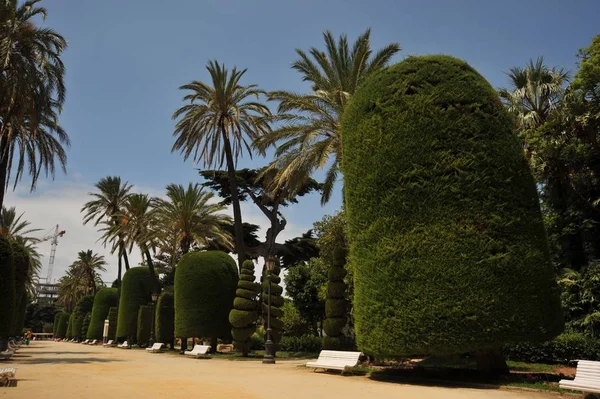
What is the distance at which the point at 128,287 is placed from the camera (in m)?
41.5

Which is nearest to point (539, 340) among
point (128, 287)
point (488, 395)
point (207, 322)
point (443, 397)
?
point (488, 395)

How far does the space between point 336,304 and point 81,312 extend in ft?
174

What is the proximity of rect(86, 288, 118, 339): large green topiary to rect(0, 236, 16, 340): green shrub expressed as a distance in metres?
32.4

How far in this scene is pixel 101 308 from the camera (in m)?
52.0

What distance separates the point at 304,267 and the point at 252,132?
382 inches

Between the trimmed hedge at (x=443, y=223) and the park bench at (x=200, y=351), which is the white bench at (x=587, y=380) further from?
the park bench at (x=200, y=351)

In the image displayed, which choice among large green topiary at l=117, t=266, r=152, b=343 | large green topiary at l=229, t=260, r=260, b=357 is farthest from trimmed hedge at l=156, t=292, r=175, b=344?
large green topiary at l=229, t=260, r=260, b=357

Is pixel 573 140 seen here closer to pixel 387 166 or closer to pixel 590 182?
pixel 590 182

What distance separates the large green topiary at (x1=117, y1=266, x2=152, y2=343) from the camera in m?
40.9

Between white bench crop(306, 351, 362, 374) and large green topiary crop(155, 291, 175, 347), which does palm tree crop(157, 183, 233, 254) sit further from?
white bench crop(306, 351, 362, 374)

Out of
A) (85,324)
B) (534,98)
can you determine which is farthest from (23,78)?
(85,324)

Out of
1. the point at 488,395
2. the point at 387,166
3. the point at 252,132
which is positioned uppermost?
the point at 252,132

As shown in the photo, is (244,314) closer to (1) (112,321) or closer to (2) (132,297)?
(2) (132,297)

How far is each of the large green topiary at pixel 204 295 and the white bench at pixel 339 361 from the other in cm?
1294
